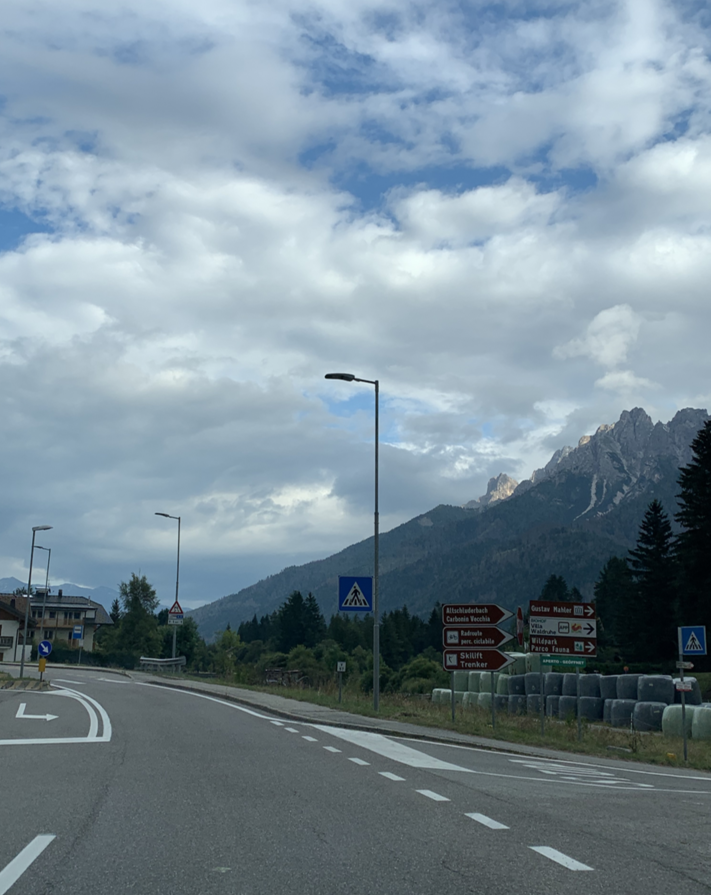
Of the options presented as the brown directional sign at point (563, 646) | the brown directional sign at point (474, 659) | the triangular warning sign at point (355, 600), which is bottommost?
the brown directional sign at point (474, 659)

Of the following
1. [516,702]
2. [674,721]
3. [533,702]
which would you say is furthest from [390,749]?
[516,702]

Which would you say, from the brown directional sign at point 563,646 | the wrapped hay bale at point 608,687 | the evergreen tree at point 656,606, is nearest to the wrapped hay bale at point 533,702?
the wrapped hay bale at point 608,687

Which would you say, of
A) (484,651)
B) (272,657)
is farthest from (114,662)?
(484,651)

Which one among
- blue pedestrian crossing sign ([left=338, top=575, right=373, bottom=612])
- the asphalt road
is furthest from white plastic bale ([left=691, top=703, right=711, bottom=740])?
blue pedestrian crossing sign ([left=338, top=575, right=373, bottom=612])

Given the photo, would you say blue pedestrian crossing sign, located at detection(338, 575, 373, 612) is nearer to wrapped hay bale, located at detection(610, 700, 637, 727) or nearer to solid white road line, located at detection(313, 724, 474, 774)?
solid white road line, located at detection(313, 724, 474, 774)

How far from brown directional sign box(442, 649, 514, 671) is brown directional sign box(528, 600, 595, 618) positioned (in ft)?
4.72

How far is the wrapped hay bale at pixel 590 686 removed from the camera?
3134 cm

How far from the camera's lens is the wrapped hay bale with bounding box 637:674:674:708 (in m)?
28.4

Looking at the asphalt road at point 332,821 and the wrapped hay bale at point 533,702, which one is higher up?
the asphalt road at point 332,821

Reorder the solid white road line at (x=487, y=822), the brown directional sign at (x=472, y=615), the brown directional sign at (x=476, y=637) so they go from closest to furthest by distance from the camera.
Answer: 1. the solid white road line at (x=487, y=822)
2. the brown directional sign at (x=476, y=637)
3. the brown directional sign at (x=472, y=615)

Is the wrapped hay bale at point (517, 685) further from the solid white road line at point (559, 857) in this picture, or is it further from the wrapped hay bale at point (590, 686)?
the solid white road line at point (559, 857)

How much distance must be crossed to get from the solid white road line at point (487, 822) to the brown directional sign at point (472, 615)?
13558 millimetres

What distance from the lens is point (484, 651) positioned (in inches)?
867

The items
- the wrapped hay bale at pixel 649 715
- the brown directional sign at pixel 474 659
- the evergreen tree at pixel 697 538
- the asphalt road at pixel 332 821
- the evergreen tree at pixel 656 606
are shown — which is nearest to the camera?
the asphalt road at pixel 332 821
